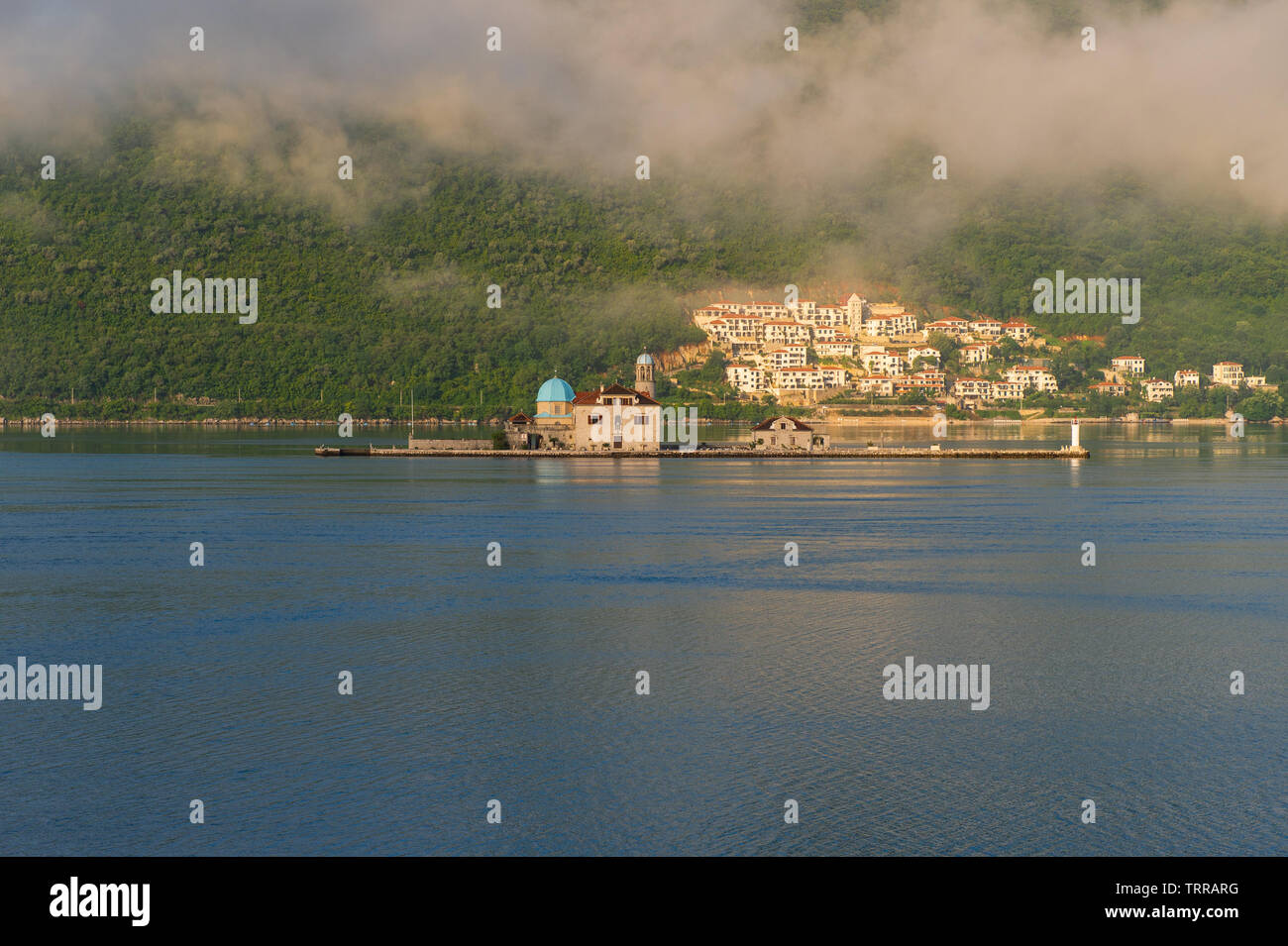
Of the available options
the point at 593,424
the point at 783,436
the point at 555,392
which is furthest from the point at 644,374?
the point at 783,436

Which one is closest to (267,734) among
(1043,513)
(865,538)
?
(865,538)

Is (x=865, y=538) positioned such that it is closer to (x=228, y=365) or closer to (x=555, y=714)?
(x=555, y=714)

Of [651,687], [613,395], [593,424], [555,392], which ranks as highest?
[555,392]

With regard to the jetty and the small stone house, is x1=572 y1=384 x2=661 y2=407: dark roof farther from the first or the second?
the small stone house

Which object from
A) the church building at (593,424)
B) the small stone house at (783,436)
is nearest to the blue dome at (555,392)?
the church building at (593,424)

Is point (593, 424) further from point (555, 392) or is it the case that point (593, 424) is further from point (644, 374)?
point (644, 374)

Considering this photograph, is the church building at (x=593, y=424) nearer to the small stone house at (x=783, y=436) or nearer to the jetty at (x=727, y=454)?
the jetty at (x=727, y=454)

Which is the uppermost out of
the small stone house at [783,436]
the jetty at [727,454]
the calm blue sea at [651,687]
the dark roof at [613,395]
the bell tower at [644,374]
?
the bell tower at [644,374]

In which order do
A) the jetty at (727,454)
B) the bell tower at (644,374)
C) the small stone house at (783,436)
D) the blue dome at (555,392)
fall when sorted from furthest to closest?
the bell tower at (644,374), the blue dome at (555,392), the small stone house at (783,436), the jetty at (727,454)
